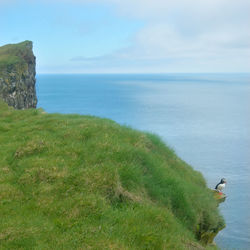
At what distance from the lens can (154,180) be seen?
12.2 metres

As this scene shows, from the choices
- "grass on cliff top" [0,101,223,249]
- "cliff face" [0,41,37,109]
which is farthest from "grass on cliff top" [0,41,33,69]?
"grass on cliff top" [0,101,223,249]

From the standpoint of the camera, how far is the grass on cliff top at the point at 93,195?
8.43 m

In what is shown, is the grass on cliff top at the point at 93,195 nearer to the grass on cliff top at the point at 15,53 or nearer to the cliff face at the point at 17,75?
the cliff face at the point at 17,75

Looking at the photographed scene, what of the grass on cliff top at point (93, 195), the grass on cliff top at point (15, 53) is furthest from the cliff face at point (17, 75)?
the grass on cliff top at point (93, 195)

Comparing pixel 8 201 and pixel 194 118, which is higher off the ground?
pixel 194 118

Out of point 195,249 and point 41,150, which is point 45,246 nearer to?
point 195,249

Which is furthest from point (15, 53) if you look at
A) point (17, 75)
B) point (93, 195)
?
point (93, 195)

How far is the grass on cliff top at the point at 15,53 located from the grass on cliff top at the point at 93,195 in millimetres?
64024

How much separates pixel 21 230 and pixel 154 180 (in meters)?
5.62

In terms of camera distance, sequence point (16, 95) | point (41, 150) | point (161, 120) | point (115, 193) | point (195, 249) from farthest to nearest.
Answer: point (161, 120)
point (16, 95)
point (41, 150)
point (115, 193)
point (195, 249)

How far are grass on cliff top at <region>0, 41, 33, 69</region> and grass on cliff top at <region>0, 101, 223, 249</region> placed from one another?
210 ft

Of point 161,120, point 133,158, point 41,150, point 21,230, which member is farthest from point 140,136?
point 161,120

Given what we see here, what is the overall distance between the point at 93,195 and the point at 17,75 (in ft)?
225

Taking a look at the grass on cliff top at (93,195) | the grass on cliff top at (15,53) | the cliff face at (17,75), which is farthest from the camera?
the grass on cliff top at (15,53)
